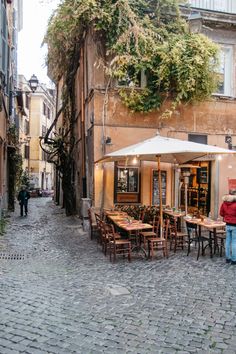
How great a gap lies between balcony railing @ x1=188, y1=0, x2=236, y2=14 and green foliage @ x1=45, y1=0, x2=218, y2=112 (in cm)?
150

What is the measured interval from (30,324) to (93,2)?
10.4 m

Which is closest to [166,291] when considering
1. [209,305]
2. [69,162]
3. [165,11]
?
[209,305]

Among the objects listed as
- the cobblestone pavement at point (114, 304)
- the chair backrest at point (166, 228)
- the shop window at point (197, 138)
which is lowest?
the cobblestone pavement at point (114, 304)

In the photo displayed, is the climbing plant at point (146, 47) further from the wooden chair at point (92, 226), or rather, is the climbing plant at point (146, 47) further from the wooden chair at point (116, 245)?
the wooden chair at point (116, 245)

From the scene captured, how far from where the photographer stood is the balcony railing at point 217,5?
14117 millimetres

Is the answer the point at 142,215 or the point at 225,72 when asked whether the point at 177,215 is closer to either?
the point at 142,215

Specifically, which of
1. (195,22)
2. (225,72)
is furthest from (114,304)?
(225,72)

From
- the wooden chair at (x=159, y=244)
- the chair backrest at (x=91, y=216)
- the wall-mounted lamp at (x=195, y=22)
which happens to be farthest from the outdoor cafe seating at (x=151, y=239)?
the wall-mounted lamp at (x=195, y=22)

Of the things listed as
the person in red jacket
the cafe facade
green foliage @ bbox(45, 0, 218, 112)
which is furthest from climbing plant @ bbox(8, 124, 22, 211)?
the person in red jacket

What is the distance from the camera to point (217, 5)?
14344 mm

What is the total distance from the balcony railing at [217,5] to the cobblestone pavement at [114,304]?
9.94 m

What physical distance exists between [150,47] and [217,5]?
4.25 meters

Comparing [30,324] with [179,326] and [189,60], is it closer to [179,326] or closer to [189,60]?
[179,326]

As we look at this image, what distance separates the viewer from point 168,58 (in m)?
12.1
